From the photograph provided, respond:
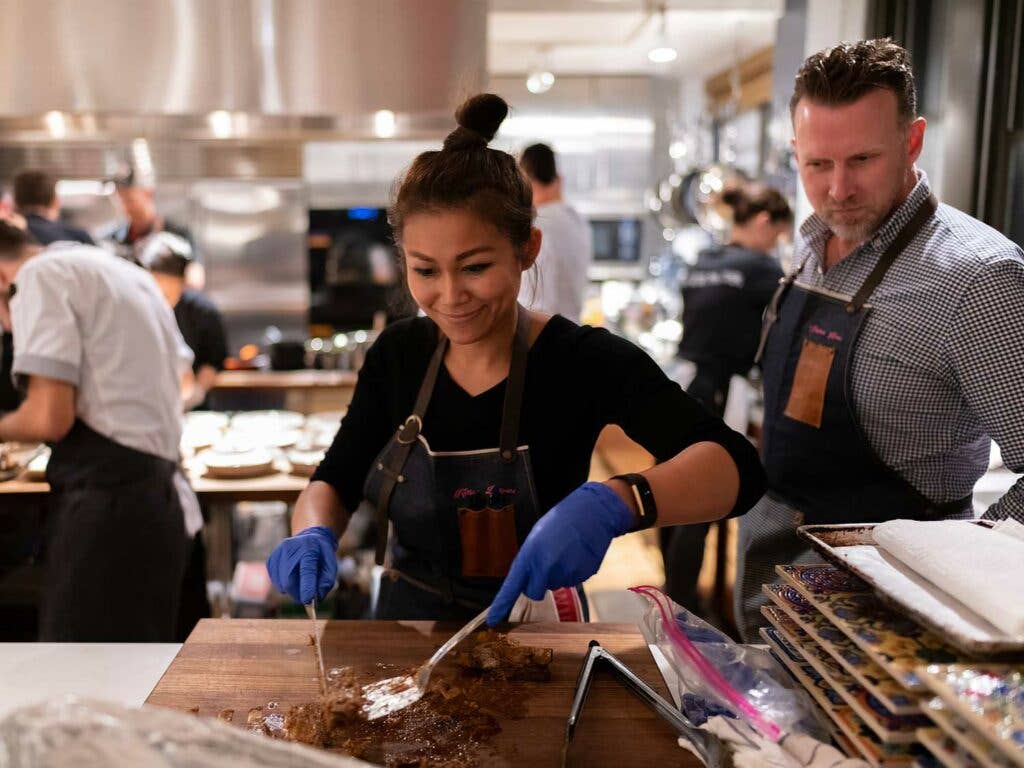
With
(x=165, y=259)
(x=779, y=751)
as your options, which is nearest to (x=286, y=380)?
(x=165, y=259)

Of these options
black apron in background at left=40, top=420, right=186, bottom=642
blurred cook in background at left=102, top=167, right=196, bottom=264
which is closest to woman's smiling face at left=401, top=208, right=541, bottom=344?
black apron in background at left=40, top=420, right=186, bottom=642

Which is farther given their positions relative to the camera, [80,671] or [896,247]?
[896,247]


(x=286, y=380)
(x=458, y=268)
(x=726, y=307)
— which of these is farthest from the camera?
(x=286, y=380)

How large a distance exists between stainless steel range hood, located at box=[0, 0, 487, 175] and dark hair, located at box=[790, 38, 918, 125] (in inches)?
28.9

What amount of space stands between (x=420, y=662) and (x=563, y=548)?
11.0 inches

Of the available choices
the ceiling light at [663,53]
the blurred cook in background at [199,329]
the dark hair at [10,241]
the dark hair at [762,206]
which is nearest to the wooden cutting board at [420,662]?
the dark hair at [10,241]

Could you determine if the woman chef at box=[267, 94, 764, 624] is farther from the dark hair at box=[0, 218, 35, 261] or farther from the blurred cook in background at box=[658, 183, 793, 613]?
the blurred cook in background at box=[658, 183, 793, 613]

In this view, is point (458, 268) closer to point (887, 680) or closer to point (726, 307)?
point (887, 680)

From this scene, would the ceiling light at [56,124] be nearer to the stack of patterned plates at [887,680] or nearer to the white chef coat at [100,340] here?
the white chef coat at [100,340]

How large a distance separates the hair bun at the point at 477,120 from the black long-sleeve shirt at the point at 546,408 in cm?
31

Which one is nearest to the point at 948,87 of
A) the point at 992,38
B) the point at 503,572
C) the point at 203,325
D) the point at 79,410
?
the point at 992,38

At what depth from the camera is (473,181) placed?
135 centimetres

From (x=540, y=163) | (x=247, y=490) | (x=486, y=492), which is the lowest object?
(x=247, y=490)

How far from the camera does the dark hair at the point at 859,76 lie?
1.49 m
